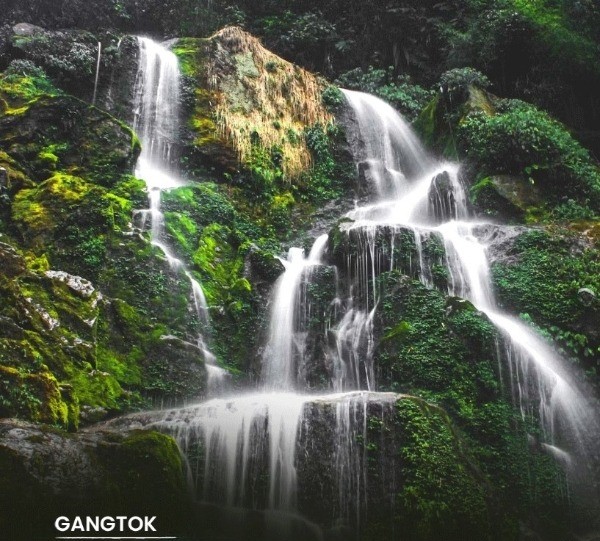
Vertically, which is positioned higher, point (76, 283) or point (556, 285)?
point (556, 285)

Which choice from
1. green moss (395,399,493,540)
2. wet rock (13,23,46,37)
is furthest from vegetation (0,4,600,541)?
wet rock (13,23,46,37)

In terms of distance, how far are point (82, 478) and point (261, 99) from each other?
12572mm

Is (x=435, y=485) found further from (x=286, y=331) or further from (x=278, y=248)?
(x=278, y=248)

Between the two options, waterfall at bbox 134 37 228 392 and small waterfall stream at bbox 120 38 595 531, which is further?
waterfall at bbox 134 37 228 392

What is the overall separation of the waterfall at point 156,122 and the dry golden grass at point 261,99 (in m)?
1.18

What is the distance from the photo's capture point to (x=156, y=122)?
1453 centimetres

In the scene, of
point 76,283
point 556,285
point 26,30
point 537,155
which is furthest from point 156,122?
point 556,285

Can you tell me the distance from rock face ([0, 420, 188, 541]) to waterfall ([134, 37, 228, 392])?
17.9 feet

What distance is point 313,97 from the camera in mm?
16625

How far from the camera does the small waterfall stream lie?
20.7 feet

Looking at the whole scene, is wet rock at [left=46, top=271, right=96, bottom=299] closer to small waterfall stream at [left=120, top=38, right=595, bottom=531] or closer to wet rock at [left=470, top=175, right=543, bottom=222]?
small waterfall stream at [left=120, top=38, right=595, bottom=531]

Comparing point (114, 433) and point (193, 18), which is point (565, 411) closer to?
point (114, 433)

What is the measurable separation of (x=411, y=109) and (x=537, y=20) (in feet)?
14.8

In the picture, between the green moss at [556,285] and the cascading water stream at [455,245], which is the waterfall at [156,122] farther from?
the green moss at [556,285]
